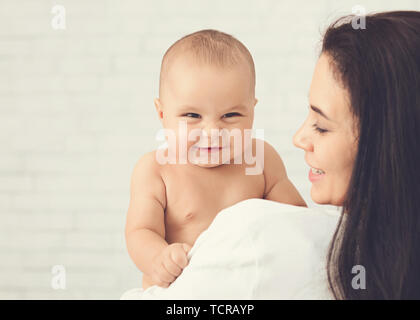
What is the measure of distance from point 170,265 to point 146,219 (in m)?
0.29

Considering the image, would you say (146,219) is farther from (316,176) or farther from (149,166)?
(316,176)

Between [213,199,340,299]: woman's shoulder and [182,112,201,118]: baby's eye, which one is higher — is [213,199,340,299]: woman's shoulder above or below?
below

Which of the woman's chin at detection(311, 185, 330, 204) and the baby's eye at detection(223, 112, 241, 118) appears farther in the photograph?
the baby's eye at detection(223, 112, 241, 118)

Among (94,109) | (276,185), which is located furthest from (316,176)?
(94,109)

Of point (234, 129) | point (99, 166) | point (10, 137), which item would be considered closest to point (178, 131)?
point (234, 129)

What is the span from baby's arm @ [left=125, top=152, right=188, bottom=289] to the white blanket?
0.72ft

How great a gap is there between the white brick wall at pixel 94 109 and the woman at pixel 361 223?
1.52m

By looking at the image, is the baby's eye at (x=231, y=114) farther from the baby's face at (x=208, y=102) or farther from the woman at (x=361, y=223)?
the woman at (x=361, y=223)

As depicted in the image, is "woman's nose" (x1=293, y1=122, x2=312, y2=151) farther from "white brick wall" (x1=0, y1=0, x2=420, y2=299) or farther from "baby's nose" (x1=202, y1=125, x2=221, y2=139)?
"white brick wall" (x1=0, y1=0, x2=420, y2=299)

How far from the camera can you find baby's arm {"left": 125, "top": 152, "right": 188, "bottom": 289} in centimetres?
111

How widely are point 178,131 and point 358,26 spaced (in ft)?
1.51

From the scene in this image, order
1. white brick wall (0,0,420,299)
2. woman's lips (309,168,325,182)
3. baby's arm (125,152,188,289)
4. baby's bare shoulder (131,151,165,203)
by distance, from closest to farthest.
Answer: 1. woman's lips (309,168,325,182)
2. baby's arm (125,152,188,289)
3. baby's bare shoulder (131,151,165,203)
4. white brick wall (0,0,420,299)

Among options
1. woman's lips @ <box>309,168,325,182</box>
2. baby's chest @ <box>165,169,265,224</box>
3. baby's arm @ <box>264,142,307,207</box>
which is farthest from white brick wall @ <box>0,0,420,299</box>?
woman's lips @ <box>309,168,325,182</box>

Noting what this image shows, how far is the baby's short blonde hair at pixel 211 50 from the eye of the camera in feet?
3.85
